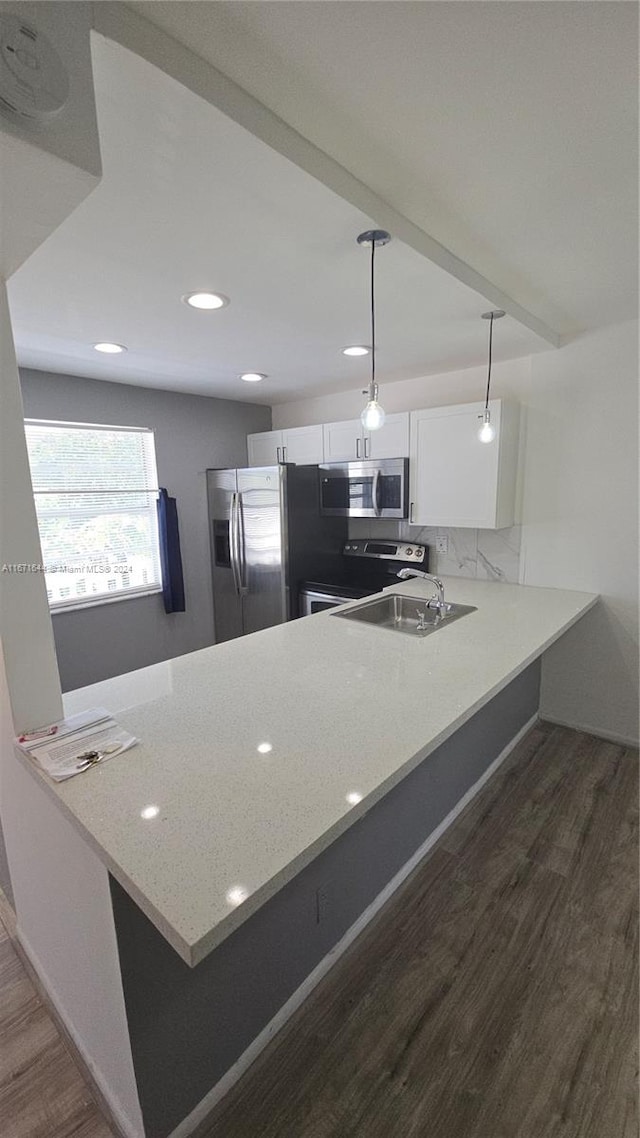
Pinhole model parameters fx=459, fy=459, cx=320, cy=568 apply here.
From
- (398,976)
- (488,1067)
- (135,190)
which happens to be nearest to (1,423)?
(135,190)

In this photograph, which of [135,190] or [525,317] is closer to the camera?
[135,190]

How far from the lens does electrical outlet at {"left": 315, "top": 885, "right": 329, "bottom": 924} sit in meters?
1.42

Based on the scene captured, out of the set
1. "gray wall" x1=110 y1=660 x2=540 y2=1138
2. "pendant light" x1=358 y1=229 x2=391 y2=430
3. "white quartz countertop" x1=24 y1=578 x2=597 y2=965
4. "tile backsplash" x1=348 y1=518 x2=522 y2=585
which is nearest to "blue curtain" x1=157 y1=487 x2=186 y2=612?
"tile backsplash" x1=348 y1=518 x2=522 y2=585

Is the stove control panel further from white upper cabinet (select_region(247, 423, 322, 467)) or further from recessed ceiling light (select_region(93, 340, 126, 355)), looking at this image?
recessed ceiling light (select_region(93, 340, 126, 355))

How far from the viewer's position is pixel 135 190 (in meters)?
1.16

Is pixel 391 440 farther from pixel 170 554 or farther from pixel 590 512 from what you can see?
pixel 170 554

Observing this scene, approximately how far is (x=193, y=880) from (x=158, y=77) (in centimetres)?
146

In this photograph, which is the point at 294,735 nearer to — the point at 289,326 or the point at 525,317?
the point at 289,326

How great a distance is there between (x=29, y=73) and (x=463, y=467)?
2.49 m

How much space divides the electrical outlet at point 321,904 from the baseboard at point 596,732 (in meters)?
2.12

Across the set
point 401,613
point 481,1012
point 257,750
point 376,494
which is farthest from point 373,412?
point 481,1012

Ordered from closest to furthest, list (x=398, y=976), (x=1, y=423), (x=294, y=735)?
(x=1, y=423)
(x=294, y=735)
(x=398, y=976)

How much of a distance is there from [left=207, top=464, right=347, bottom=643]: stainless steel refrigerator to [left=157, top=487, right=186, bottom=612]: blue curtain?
36 centimetres

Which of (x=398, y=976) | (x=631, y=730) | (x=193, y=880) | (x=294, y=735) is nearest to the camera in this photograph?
(x=193, y=880)
